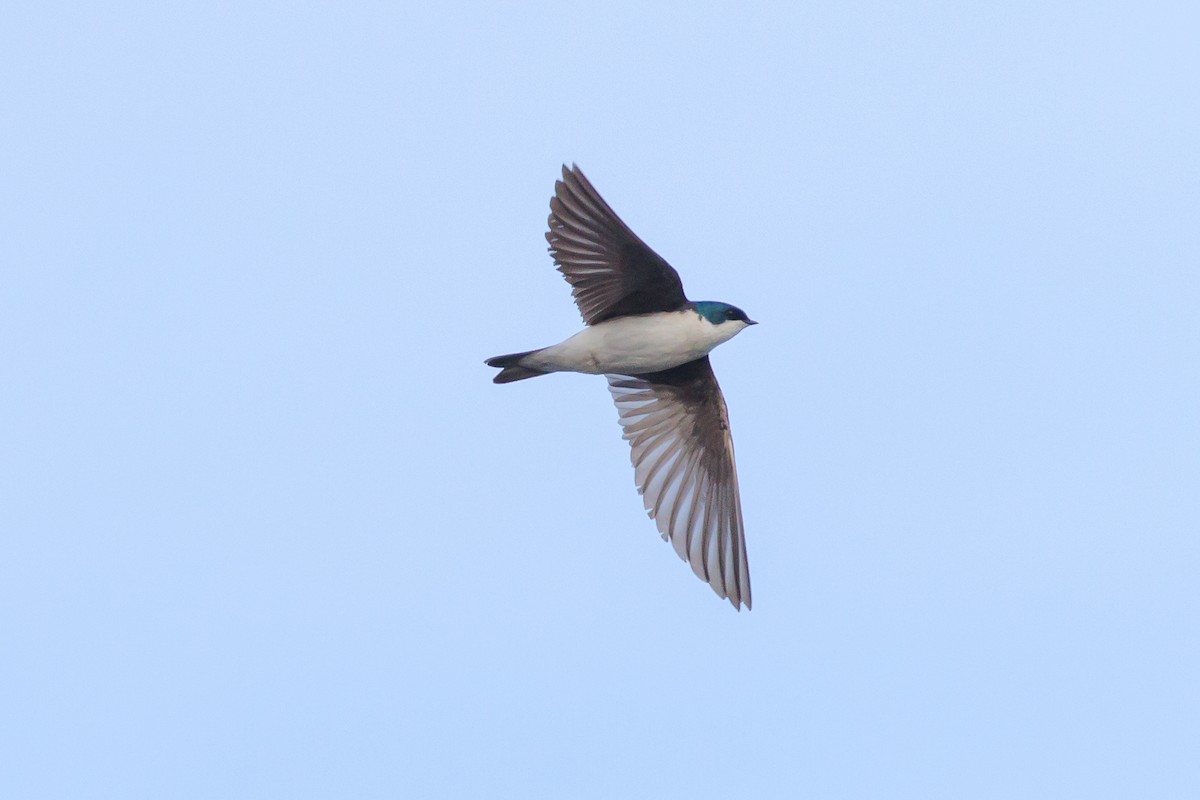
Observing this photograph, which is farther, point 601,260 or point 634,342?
point 634,342

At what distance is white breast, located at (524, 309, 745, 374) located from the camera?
746cm

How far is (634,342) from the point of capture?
7469mm

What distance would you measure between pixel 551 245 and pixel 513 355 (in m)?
0.61

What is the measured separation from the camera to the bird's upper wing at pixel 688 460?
317 inches

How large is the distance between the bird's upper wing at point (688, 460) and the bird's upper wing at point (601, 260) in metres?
0.72

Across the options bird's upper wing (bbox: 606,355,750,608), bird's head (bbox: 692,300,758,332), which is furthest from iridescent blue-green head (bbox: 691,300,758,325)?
bird's upper wing (bbox: 606,355,750,608)

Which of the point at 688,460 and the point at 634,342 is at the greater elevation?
the point at 634,342

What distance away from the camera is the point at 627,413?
830cm

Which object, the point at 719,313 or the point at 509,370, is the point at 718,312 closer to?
the point at 719,313

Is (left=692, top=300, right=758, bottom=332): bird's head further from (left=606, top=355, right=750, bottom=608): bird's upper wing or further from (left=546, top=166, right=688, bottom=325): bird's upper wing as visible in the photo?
(left=606, top=355, right=750, bottom=608): bird's upper wing

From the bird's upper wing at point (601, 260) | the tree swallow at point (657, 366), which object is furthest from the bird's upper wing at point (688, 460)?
the bird's upper wing at point (601, 260)

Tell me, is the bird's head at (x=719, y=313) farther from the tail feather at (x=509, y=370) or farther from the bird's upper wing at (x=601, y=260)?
the tail feather at (x=509, y=370)

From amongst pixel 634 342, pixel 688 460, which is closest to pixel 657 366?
pixel 634 342

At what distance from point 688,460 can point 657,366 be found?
764mm
